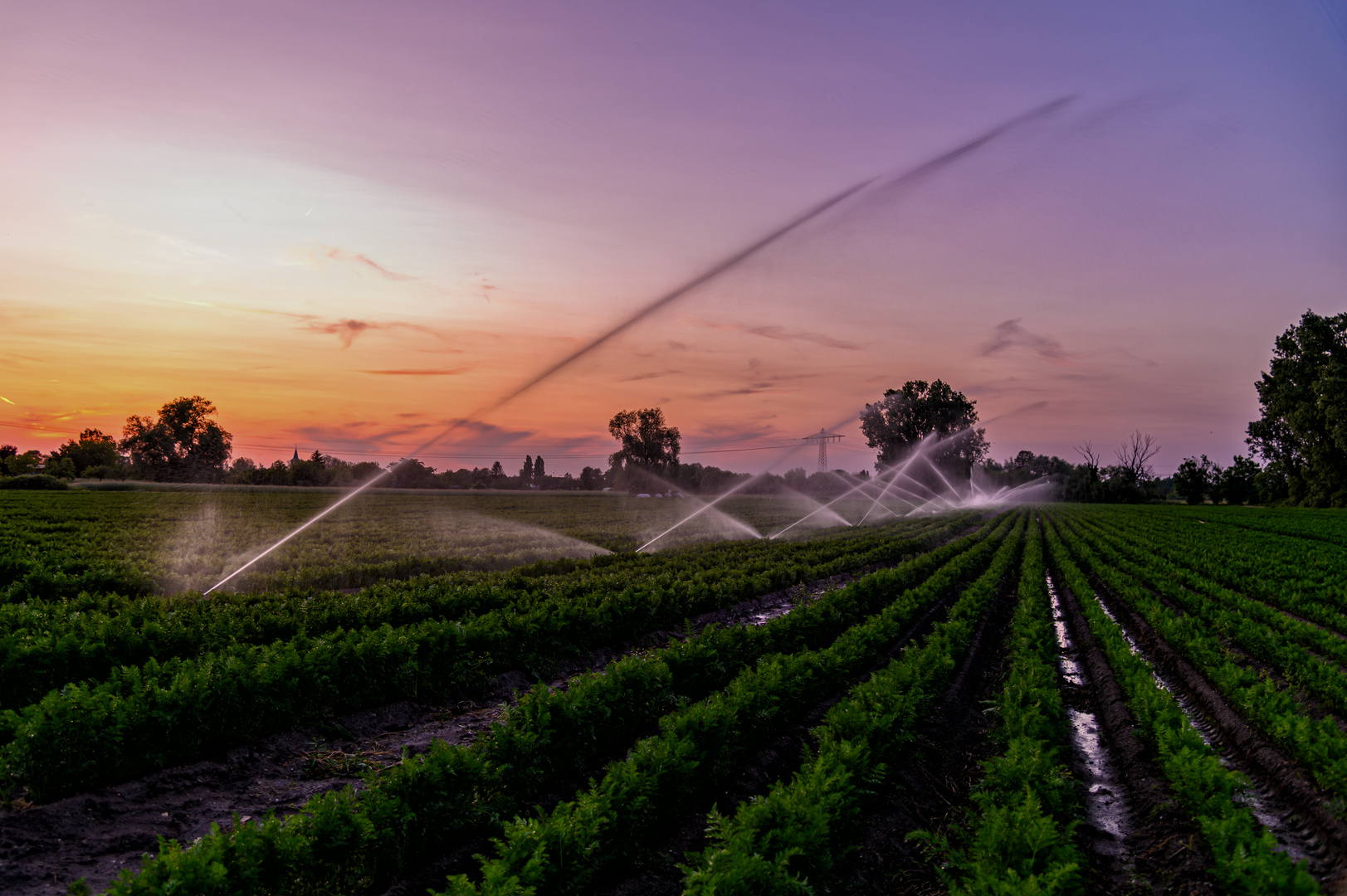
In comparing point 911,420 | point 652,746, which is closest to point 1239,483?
point 911,420

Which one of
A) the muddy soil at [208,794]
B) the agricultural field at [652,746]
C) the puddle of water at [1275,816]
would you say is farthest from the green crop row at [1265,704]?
the muddy soil at [208,794]

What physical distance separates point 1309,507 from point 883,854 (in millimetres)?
100052

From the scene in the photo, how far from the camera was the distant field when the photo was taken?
21516mm

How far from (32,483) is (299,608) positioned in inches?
3430

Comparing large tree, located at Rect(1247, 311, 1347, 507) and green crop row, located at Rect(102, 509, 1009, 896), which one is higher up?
large tree, located at Rect(1247, 311, 1347, 507)

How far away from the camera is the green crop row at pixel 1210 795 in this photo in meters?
4.80

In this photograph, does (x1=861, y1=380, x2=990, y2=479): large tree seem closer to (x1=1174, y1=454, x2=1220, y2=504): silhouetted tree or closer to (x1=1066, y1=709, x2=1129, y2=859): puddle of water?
(x1=1174, y1=454, x2=1220, y2=504): silhouetted tree

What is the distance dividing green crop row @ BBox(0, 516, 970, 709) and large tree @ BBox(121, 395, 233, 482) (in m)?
104

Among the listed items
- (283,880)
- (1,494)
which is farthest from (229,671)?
(1,494)

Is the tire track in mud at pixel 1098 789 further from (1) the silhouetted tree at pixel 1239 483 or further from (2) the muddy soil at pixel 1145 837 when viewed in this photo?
(1) the silhouetted tree at pixel 1239 483

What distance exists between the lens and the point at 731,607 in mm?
18031

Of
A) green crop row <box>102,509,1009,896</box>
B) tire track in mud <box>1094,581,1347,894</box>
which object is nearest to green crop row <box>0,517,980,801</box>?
green crop row <box>102,509,1009,896</box>

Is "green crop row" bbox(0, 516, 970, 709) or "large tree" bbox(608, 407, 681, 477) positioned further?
"large tree" bbox(608, 407, 681, 477)

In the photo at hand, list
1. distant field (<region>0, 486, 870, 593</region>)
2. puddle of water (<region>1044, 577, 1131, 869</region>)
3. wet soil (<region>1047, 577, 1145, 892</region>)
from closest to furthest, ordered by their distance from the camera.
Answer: wet soil (<region>1047, 577, 1145, 892</region>) → puddle of water (<region>1044, 577, 1131, 869</region>) → distant field (<region>0, 486, 870, 593</region>)
